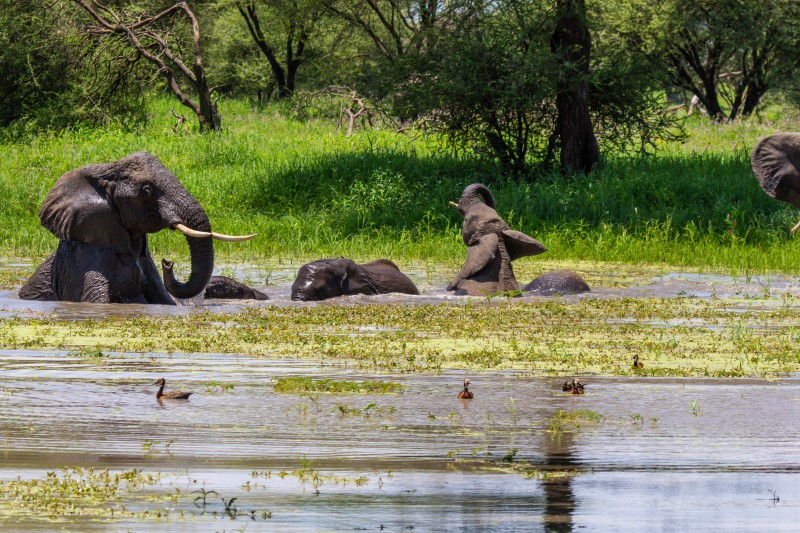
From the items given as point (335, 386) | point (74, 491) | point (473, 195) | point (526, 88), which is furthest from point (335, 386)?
point (526, 88)

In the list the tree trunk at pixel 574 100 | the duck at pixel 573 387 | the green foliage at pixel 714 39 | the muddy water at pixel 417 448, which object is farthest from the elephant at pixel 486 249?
the green foliage at pixel 714 39

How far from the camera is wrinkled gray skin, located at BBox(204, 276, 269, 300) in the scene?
41.6ft

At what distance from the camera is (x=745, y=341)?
30.8 ft

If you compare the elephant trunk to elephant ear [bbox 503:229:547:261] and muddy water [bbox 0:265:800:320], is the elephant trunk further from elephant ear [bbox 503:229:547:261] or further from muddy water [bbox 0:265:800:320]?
elephant ear [bbox 503:229:547:261]

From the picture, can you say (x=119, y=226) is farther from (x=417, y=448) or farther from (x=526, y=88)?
(x=526, y=88)

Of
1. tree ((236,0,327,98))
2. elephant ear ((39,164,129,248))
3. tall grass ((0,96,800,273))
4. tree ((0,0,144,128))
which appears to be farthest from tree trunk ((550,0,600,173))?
tree ((0,0,144,128))

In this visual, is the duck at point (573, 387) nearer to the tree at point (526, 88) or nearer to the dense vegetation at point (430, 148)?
the dense vegetation at point (430, 148)

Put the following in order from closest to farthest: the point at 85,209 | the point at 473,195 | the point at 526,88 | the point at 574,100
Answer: the point at 85,209, the point at 473,195, the point at 526,88, the point at 574,100

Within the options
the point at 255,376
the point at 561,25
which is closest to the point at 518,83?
the point at 561,25

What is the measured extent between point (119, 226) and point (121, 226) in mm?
17

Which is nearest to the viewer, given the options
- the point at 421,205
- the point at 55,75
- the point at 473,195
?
the point at 473,195

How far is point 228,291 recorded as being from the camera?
12.7 metres

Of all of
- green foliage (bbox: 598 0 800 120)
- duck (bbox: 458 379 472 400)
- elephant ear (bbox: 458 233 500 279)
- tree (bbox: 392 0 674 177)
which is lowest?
duck (bbox: 458 379 472 400)

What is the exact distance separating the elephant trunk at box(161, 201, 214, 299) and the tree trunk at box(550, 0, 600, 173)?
32.3 feet
